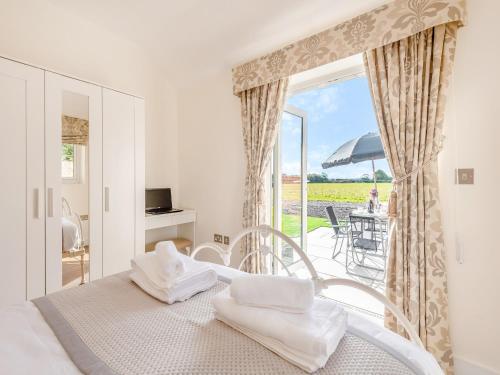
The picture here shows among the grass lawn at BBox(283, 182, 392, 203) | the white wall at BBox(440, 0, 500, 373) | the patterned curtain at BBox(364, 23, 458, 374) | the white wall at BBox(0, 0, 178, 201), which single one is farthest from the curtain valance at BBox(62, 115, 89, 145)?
the white wall at BBox(440, 0, 500, 373)

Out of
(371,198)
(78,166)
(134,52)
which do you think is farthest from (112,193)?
(371,198)

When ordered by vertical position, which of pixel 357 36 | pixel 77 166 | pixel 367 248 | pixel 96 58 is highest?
pixel 96 58

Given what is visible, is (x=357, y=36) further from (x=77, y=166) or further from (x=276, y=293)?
(x=77, y=166)

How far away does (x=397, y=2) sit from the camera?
174 cm

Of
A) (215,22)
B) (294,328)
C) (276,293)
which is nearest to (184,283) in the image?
(276,293)

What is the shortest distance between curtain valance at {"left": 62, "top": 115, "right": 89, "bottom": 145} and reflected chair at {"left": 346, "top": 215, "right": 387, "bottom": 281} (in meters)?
2.81

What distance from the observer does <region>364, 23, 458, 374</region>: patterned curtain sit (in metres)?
1.66

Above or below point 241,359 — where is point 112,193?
above

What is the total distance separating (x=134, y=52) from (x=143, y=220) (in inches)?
75.9

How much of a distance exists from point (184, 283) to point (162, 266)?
0.47ft

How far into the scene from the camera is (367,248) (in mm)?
2863

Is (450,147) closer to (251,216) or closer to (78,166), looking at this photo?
(251,216)

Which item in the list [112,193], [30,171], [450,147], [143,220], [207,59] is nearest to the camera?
[450,147]

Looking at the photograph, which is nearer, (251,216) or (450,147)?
(450,147)
